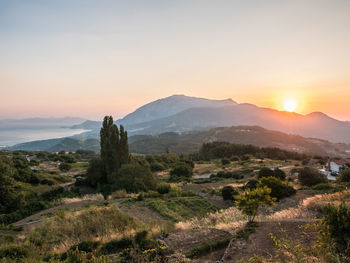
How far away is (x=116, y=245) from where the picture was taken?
7.55 metres

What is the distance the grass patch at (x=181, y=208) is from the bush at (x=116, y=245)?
4893 millimetres

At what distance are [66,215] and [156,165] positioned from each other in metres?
36.0

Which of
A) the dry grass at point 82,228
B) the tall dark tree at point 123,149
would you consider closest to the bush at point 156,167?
the tall dark tree at point 123,149

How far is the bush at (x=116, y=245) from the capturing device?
7.31m

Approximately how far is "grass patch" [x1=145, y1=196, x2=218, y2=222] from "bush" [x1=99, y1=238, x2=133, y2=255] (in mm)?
4893

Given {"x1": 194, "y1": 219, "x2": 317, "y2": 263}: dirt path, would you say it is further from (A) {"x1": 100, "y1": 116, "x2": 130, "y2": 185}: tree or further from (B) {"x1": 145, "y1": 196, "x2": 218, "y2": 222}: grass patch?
(A) {"x1": 100, "y1": 116, "x2": 130, "y2": 185}: tree

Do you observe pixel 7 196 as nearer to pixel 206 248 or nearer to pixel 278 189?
pixel 206 248

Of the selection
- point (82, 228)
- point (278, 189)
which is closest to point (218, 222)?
point (82, 228)

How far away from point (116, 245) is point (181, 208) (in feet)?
24.9

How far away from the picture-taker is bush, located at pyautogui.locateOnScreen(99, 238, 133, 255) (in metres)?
7.31

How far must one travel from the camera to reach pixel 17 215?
14.6 m

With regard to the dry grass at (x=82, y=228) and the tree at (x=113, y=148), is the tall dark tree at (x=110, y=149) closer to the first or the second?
the tree at (x=113, y=148)

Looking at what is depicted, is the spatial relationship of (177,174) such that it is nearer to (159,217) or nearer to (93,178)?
(93,178)

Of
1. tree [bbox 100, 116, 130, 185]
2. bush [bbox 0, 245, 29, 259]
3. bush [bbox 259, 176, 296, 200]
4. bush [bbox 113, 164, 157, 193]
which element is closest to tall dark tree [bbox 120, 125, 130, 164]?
tree [bbox 100, 116, 130, 185]
